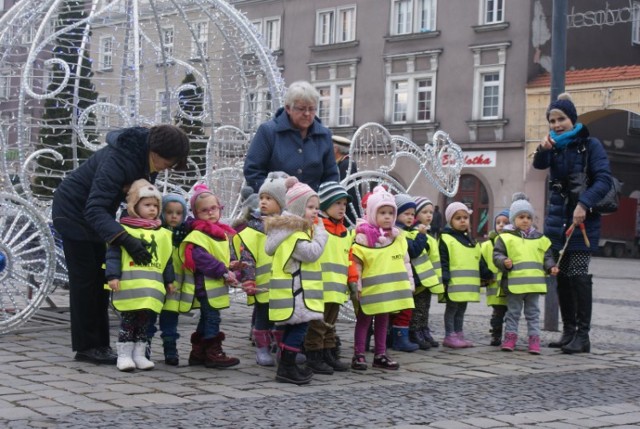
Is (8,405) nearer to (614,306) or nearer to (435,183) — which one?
(435,183)

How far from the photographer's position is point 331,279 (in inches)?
262

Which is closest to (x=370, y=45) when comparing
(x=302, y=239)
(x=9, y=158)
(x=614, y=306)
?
(x=614, y=306)

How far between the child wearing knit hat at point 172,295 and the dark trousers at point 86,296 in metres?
0.34

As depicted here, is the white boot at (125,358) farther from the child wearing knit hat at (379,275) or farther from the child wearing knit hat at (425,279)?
the child wearing knit hat at (425,279)

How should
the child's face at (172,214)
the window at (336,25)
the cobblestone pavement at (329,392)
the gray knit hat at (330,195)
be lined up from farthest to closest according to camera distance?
the window at (336,25), the child's face at (172,214), the gray knit hat at (330,195), the cobblestone pavement at (329,392)

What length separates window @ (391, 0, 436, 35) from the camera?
1318 inches

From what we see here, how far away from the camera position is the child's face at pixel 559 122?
8.26m

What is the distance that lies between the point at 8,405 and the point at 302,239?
75.7 inches

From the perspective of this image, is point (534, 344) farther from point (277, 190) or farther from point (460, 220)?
point (277, 190)

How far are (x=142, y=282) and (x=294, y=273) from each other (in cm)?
89

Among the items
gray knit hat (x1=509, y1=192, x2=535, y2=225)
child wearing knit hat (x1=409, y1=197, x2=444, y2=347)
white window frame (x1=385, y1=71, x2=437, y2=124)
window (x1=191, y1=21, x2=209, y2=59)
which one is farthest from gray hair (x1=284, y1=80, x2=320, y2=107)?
white window frame (x1=385, y1=71, x2=437, y2=124)

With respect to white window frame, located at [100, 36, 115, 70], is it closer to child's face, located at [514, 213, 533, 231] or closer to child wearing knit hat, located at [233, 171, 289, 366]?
child wearing knit hat, located at [233, 171, 289, 366]

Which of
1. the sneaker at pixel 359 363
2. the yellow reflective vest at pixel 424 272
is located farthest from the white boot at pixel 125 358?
the yellow reflective vest at pixel 424 272

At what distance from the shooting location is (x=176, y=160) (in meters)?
6.61
